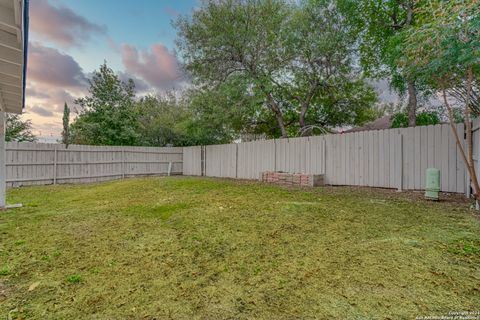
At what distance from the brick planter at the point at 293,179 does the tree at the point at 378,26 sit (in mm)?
3416

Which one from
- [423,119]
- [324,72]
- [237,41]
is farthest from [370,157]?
[237,41]

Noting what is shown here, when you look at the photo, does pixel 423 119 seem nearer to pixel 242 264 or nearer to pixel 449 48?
pixel 449 48

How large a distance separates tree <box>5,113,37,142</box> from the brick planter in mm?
11818

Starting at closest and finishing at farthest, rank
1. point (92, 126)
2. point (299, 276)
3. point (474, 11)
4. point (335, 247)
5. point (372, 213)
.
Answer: point (299, 276), point (335, 247), point (474, 11), point (372, 213), point (92, 126)

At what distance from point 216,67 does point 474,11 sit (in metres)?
8.15

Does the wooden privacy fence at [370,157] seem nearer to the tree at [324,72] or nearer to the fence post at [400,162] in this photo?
the fence post at [400,162]

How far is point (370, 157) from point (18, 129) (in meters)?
15.0

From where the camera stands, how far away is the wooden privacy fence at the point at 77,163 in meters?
7.72

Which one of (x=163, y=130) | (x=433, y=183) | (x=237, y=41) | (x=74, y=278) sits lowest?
(x=74, y=278)

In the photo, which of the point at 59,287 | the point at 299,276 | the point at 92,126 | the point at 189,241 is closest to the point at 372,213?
the point at 299,276

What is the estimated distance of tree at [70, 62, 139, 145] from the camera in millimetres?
11867

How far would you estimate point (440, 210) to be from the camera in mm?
3670

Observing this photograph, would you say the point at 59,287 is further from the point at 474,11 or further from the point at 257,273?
the point at 474,11

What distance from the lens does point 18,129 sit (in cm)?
1148
